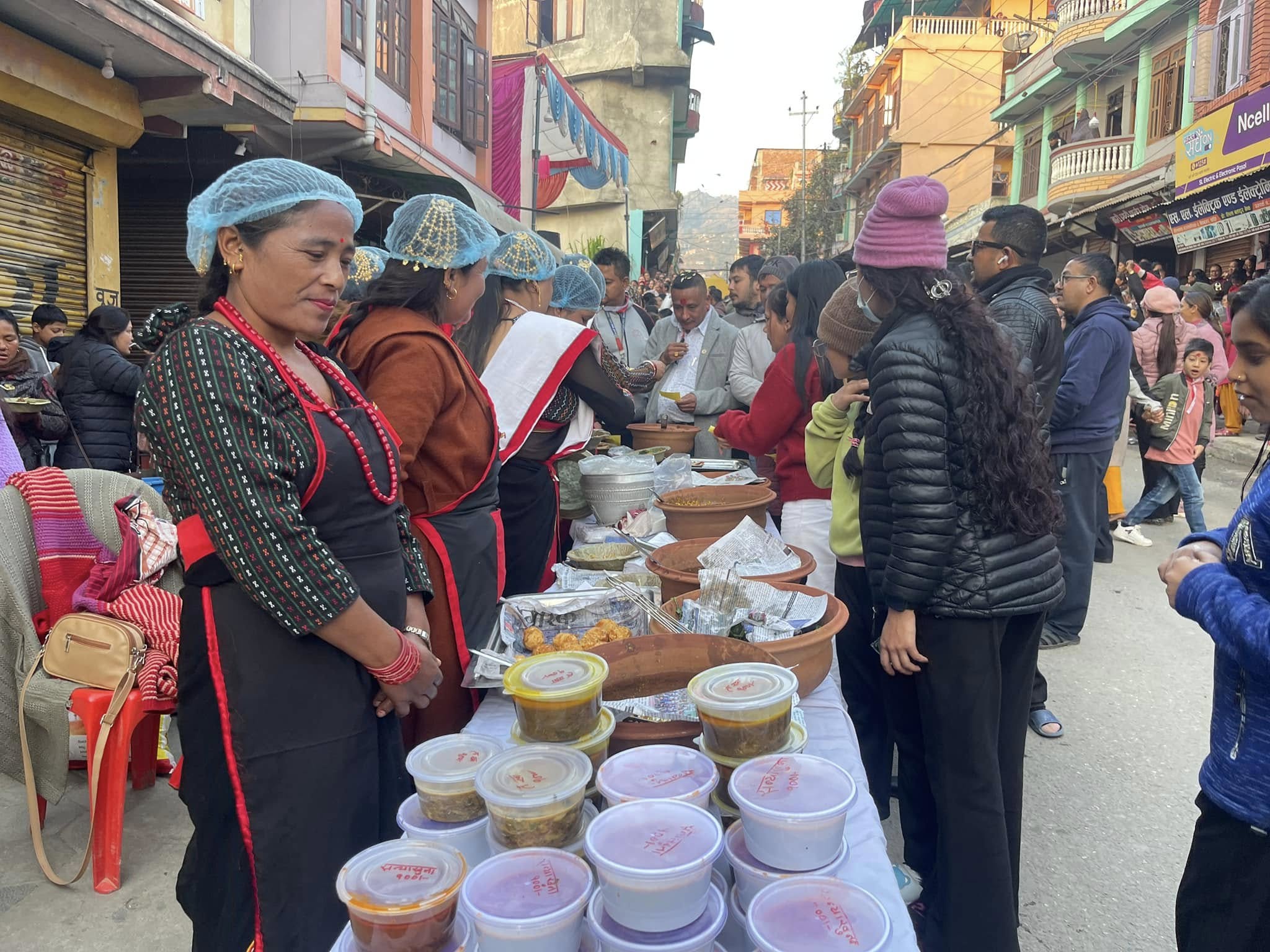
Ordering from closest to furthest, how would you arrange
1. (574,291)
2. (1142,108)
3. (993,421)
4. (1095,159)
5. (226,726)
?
(226,726) → (993,421) → (574,291) → (1142,108) → (1095,159)

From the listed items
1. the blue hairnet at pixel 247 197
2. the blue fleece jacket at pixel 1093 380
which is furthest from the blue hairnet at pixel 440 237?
the blue fleece jacket at pixel 1093 380

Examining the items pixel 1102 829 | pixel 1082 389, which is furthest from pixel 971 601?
pixel 1082 389

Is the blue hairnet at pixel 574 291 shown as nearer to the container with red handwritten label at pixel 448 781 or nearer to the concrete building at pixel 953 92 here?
the container with red handwritten label at pixel 448 781

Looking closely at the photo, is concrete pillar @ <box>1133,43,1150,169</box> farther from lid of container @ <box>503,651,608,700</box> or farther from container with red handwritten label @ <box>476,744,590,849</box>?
container with red handwritten label @ <box>476,744,590,849</box>

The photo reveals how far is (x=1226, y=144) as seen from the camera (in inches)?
480

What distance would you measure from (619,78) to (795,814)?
27.2 meters

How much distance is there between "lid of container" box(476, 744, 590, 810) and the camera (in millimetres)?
1188

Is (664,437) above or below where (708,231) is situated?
below

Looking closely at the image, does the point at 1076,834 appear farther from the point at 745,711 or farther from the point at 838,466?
the point at 745,711

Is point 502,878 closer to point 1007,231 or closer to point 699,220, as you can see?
point 1007,231

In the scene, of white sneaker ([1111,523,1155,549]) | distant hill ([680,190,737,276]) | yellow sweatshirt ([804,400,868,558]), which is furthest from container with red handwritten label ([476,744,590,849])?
distant hill ([680,190,737,276])

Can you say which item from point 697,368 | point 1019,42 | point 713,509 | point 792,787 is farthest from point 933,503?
point 1019,42

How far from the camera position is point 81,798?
3182 millimetres

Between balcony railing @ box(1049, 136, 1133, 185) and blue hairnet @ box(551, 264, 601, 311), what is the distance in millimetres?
18480
